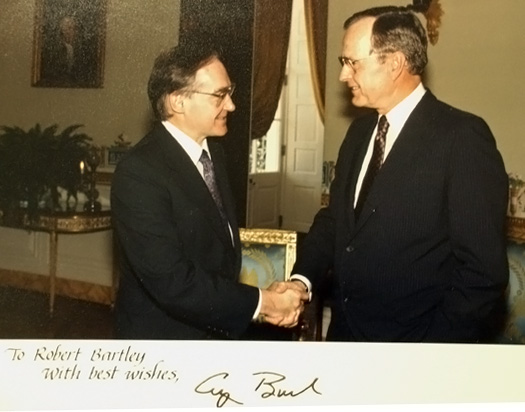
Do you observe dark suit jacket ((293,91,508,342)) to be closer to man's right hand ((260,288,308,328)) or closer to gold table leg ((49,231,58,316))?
man's right hand ((260,288,308,328))

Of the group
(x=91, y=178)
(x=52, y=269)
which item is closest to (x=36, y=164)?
(x=91, y=178)

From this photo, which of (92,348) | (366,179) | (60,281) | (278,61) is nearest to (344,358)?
(366,179)

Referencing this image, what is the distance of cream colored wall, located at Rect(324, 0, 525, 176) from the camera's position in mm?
1482

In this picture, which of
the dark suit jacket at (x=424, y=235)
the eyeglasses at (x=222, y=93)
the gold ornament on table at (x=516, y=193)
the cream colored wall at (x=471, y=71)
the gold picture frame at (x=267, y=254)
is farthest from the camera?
the gold ornament on table at (x=516, y=193)

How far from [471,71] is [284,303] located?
0.91m

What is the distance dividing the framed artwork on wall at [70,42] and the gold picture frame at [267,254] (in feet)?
1.83

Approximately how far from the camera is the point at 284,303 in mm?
1482

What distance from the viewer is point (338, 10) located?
145 cm

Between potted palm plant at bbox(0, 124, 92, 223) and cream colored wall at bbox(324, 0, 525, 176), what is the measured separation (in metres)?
0.59

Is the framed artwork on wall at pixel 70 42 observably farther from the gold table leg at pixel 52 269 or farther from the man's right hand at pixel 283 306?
the man's right hand at pixel 283 306

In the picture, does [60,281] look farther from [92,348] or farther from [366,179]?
[366,179]
